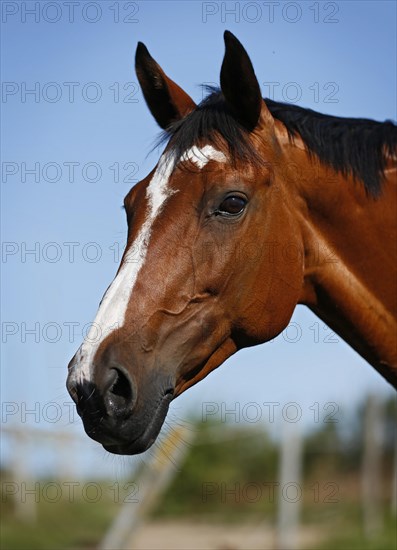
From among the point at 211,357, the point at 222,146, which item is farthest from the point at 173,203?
the point at 211,357

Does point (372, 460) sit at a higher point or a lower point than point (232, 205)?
lower

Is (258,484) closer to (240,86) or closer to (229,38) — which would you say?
(240,86)

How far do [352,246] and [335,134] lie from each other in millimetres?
566

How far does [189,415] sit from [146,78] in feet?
39.3

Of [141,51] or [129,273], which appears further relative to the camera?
[141,51]

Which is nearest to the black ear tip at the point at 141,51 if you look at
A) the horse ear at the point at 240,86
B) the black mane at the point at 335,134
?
the black mane at the point at 335,134

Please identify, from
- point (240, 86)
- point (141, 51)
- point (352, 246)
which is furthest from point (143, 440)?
point (141, 51)

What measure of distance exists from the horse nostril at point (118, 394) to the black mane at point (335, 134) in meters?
1.25

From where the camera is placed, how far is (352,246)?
150 inches

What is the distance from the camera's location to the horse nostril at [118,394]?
2959 mm

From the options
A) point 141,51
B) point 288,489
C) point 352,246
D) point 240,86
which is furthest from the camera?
point 288,489

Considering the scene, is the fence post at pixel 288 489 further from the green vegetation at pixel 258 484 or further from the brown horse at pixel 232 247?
the brown horse at pixel 232 247

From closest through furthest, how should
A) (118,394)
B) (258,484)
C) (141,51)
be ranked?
(118,394) → (141,51) → (258,484)

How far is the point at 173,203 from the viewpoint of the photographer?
11.2ft
